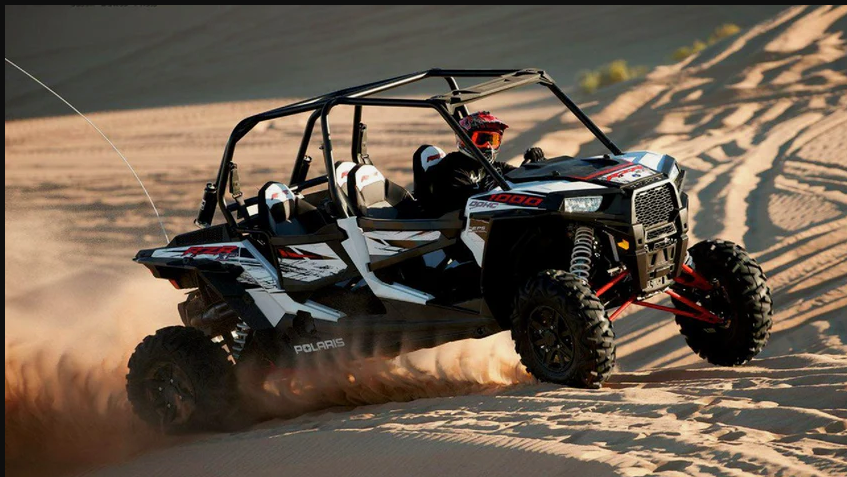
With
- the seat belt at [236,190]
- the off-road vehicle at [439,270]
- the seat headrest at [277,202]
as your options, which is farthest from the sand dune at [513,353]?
the seat belt at [236,190]

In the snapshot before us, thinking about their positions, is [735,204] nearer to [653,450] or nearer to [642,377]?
[642,377]

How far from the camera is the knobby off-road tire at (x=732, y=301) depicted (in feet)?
24.1

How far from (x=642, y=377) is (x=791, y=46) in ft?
46.4

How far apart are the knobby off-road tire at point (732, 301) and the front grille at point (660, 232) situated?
2.35 feet

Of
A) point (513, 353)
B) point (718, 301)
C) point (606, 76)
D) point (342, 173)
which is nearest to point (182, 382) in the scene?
point (342, 173)

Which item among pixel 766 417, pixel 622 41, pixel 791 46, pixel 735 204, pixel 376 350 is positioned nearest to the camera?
pixel 766 417

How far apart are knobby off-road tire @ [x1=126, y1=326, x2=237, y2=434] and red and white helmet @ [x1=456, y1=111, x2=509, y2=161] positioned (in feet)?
7.80

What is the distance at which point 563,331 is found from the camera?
6758 mm

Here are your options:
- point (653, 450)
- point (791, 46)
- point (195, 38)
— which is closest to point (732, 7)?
point (791, 46)

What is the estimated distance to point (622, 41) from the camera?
2942 centimetres

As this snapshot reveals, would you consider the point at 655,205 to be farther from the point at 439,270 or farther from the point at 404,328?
the point at 404,328

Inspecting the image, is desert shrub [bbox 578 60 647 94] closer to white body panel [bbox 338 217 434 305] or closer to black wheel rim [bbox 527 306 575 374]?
white body panel [bbox 338 217 434 305]

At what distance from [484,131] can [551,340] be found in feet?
4.53

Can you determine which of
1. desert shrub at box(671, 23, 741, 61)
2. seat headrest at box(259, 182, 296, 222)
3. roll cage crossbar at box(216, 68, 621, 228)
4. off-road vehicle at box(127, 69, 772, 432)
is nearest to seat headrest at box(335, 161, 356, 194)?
off-road vehicle at box(127, 69, 772, 432)
